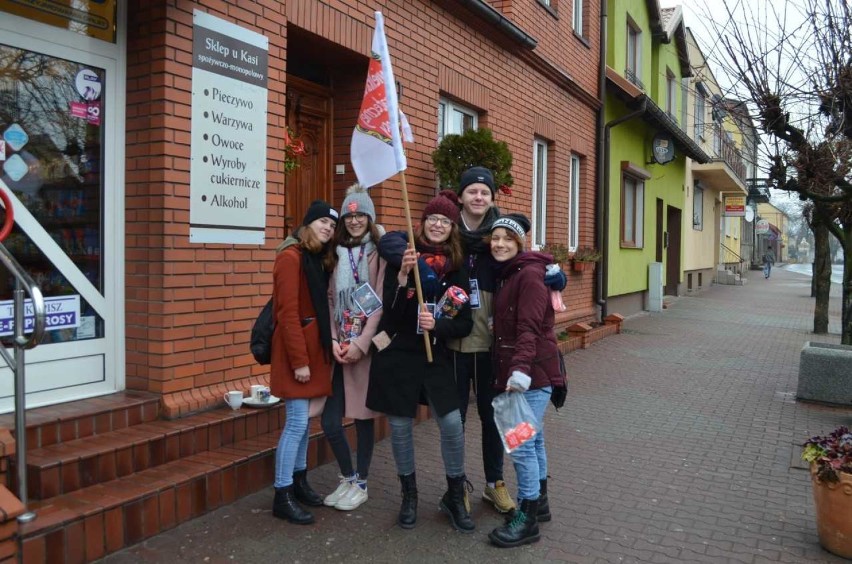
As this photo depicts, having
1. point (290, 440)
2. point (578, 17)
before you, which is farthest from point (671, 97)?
point (290, 440)

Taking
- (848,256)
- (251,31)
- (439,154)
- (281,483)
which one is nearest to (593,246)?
(848,256)

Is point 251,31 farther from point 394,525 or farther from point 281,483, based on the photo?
point 394,525

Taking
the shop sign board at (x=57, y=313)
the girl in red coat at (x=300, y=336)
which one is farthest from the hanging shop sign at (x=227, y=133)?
the girl in red coat at (x=300, y=336)

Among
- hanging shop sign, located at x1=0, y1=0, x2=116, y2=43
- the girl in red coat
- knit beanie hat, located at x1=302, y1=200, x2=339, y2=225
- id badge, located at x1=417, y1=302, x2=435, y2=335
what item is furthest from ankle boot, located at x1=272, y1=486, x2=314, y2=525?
hanging shop sign, located at x1=0, y1=0, x2=116, y2=43

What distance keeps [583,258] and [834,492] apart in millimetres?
8093

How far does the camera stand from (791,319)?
16.9 meters

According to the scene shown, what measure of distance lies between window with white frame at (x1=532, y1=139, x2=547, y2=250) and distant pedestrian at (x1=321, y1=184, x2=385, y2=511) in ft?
21.9

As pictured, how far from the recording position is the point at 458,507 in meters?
4.10

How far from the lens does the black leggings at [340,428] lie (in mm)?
4277

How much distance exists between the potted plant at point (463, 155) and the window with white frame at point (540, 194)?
347cm

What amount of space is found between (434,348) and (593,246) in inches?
376

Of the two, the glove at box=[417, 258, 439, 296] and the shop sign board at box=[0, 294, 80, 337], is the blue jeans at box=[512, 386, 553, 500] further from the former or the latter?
the shop sign board at box=[0, 294, 80, 337]

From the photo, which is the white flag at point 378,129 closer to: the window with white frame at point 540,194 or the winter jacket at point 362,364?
the winter jacket at point 362,364

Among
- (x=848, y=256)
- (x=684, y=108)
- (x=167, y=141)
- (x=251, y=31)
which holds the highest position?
(x=684, y=108)
